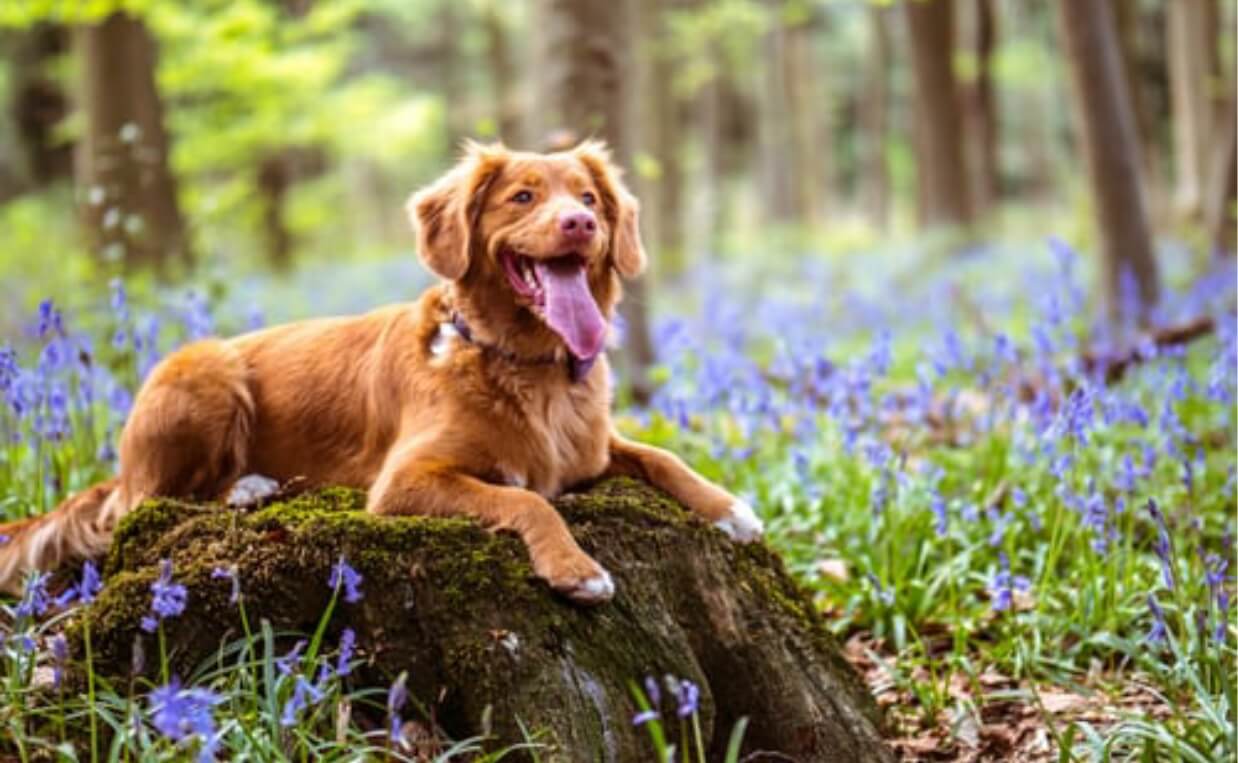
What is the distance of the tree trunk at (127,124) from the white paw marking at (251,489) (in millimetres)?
5236

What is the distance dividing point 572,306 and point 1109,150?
5344 millimetres

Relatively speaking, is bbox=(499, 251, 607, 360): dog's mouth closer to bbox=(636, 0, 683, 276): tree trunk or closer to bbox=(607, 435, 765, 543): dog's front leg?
bbox=(607, 435, 765, 543): dog's front leg

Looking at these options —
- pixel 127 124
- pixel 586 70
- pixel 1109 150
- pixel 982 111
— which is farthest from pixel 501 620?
pixel 982 111

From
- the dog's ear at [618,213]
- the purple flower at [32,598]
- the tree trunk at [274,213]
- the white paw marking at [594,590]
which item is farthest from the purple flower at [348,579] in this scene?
the tree trunk at [274,213]

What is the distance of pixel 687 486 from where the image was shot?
3775mm

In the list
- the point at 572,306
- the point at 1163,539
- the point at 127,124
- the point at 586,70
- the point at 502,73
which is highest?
the point at 502,73

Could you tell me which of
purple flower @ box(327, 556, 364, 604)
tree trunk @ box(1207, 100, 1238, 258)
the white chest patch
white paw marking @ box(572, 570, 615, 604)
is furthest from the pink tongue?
tree trunk @ box(1207, 100, 1238, 258)

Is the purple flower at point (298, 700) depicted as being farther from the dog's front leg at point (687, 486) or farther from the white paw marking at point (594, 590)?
the dog's front leg at point (687, 486)

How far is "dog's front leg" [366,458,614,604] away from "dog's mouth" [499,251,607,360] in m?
0.50

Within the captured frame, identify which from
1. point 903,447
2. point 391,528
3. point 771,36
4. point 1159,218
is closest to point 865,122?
point 771,36

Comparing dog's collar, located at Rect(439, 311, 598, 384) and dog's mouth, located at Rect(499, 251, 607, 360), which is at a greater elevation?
dog's mouth, located at Rect(499, 251, 607, 360)

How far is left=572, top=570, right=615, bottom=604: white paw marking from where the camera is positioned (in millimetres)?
3038

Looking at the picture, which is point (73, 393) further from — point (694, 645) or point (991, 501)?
point (991, 501)

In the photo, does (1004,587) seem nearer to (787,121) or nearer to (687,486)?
(687,486)
